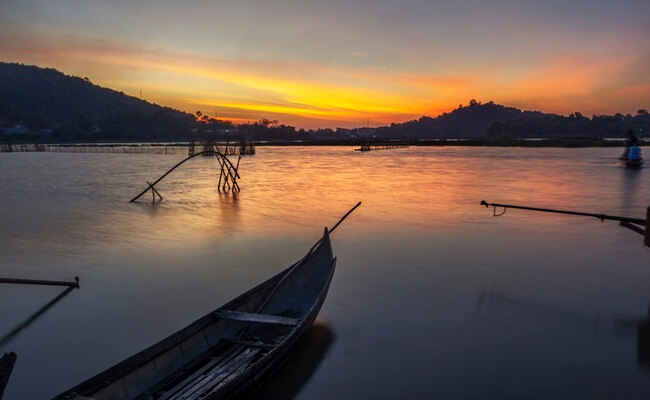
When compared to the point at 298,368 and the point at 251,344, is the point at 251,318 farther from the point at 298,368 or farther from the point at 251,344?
the point at 298,368

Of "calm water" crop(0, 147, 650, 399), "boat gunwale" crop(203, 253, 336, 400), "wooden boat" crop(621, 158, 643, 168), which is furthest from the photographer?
"wooden boat" crop(621, 158, 643, 168)

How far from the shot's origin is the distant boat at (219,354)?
312cm

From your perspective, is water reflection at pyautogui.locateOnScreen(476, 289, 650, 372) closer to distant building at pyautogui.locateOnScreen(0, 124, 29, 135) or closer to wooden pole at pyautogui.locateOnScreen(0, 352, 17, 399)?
wooden pole at pyautogui.locateOnScreen(0, 352, 17, 399)

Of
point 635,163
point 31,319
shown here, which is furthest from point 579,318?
point 635,163

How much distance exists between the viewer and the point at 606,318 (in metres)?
5.52

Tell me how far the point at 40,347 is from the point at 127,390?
270 cm

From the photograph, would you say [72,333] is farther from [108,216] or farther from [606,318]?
[108,216]

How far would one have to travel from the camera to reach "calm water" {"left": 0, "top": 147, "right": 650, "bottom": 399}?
4.34 meters

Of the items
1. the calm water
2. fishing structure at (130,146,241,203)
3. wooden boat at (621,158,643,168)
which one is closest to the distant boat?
the calm water

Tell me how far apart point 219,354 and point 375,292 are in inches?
127

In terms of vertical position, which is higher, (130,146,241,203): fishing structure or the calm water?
(130,146,241,203): fishing structure

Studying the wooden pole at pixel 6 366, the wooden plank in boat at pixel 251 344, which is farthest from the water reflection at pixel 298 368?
the wooden pole at pixel 6 366

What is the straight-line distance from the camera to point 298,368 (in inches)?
174

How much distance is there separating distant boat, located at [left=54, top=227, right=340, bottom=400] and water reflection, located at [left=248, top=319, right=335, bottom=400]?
28 centimetres
